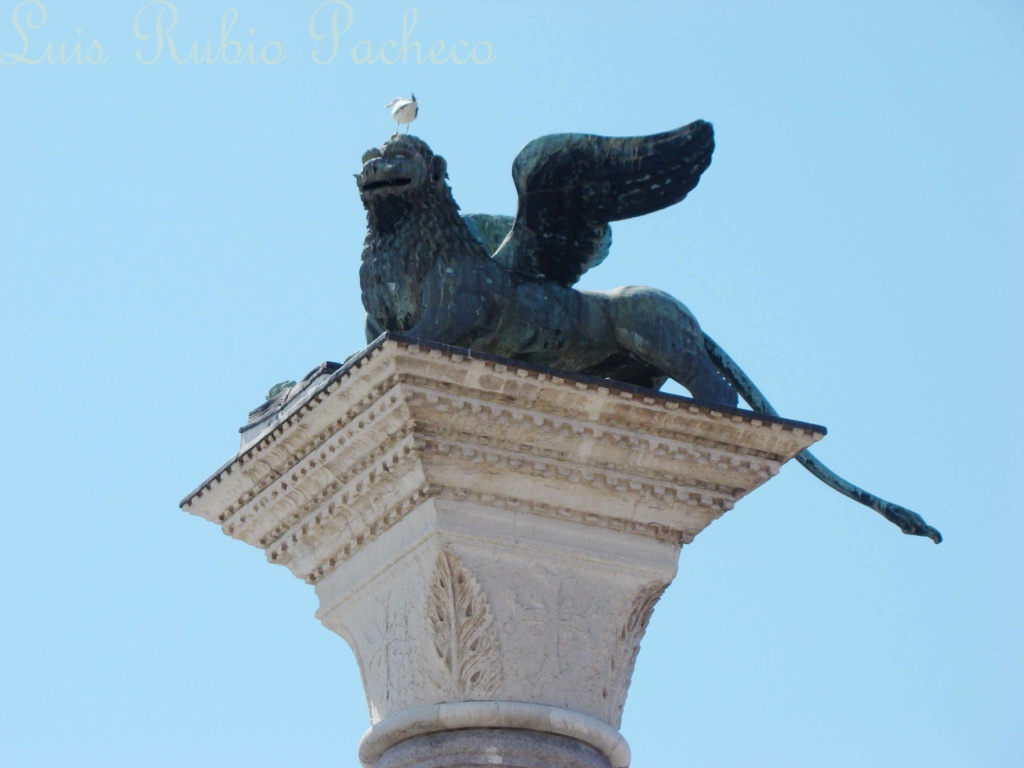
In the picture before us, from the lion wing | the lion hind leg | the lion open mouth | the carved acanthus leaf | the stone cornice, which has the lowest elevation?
the carved acanthus leaf

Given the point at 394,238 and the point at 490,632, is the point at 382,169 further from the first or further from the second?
the point at 490,632

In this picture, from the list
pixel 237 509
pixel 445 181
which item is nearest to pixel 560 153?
pixel 445 181

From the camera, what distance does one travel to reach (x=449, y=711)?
36.4ft

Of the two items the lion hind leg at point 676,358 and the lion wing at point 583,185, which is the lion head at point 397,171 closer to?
the lion wing at point 583,185

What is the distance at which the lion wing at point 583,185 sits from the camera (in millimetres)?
12359

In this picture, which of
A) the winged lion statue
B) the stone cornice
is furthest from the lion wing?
the stone cornice

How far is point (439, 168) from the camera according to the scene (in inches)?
477

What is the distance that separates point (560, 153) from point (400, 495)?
201 cm

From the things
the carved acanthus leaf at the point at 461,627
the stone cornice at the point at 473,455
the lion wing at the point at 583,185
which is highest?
the lion wing at the point at 583,185

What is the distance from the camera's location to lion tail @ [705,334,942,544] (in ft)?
39.7

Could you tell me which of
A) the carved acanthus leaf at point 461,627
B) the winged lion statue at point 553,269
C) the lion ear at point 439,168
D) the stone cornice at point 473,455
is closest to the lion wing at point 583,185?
the winged lion statue at point 553,269

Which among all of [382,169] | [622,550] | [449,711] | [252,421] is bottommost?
[449,711]

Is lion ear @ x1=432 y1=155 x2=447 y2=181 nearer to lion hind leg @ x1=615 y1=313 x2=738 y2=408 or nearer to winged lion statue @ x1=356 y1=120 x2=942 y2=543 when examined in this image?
winged lion statue @ x1=356 y1=120 x2=942 y2=543

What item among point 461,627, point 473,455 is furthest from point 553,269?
point 461,627
